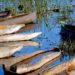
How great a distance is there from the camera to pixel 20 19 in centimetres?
1495

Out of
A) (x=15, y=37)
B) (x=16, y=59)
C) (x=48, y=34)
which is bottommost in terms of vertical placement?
(x=48, y=34)

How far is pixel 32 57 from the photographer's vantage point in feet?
32.2

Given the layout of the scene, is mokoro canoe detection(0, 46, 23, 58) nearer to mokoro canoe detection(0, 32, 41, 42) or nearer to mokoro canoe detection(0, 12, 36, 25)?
mokoro canoe detection(0, 32, 41, 42)

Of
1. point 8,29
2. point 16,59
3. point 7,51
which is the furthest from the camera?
point 8,29

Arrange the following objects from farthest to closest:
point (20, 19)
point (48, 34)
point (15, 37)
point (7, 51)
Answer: point (20, 19) < point (48, 34) < point (15, 37) < point (7, 51)

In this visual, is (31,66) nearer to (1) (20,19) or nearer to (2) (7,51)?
(2) (7,51)

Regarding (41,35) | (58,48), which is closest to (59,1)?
(41,35)

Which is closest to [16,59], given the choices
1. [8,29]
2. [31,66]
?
[31,66]

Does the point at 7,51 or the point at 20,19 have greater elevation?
the point at 20,19

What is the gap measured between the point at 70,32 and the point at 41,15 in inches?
208

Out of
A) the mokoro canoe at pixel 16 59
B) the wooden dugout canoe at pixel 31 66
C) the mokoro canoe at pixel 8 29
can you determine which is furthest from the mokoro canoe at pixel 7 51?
the mokoro canoe at pixel 8 29

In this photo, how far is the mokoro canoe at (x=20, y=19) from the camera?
14.4 meters

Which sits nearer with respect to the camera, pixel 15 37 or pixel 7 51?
pixel 7 51

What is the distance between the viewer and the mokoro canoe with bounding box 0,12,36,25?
47.3 ft
